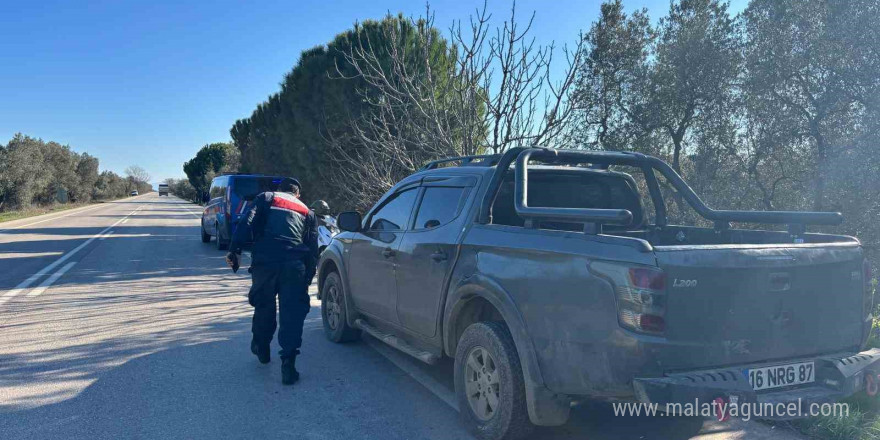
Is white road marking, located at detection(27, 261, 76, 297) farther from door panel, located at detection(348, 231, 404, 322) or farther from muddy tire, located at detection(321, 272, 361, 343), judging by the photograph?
door panel, located at detection(348, 231, 404, 322)

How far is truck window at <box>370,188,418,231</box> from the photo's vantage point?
5236 mm

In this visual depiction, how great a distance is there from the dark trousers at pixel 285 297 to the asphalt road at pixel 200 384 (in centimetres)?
39

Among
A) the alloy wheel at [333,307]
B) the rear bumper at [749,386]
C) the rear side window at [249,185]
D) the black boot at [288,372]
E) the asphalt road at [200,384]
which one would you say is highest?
the rear side window at [249,185]

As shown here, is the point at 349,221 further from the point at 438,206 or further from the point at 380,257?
the point at 438,206

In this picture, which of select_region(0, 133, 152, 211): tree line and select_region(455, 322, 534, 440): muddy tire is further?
select_region(0, 133, 152, 211): tree line

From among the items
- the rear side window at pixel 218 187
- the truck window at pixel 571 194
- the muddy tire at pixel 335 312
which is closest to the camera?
the truck window at pixel 571 194

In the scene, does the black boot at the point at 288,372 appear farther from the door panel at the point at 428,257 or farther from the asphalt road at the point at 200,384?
the door panel at the point at 428,257

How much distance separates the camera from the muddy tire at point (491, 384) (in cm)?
350

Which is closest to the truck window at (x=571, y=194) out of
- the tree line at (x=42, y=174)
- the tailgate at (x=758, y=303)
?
the tailgate at (x=758, y=303)

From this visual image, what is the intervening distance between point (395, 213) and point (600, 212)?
2.56m

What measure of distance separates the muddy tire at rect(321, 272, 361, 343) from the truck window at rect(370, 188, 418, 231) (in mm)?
861

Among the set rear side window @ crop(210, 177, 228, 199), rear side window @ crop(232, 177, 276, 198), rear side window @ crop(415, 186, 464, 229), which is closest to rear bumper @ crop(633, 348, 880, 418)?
rear side window @ crop(415, 186, 464, 229)

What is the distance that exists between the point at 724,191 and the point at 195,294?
10.7 meters

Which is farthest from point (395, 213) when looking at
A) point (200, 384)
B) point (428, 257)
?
point (200, 384)
